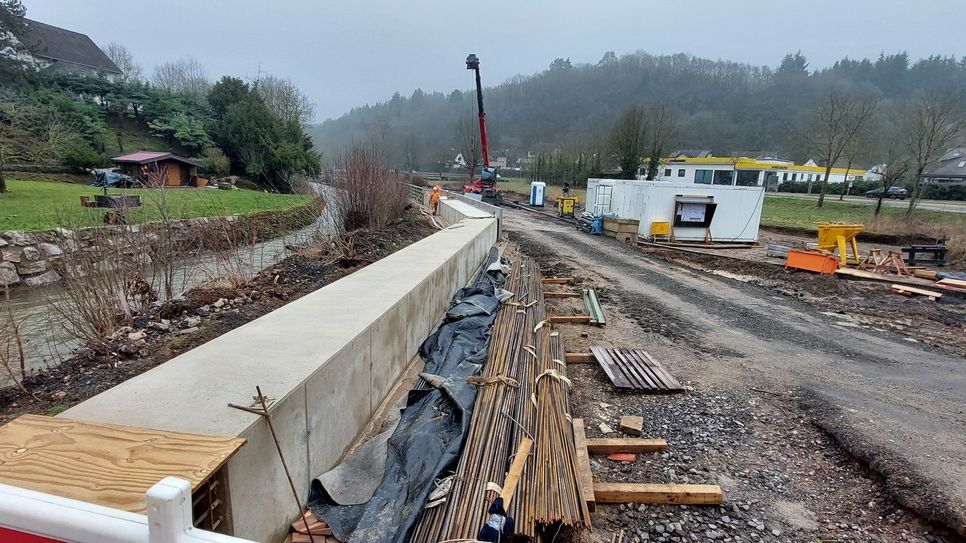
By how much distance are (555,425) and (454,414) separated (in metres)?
0.88

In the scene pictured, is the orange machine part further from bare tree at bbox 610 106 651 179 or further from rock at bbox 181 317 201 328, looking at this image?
bare tree at bbox 610 106 651 179

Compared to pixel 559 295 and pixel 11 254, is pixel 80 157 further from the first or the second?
pixel 559 295

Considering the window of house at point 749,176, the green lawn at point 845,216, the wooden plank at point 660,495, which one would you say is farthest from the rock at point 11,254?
the window of house at point 749,176

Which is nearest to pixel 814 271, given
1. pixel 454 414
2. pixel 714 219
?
pixel 714 219

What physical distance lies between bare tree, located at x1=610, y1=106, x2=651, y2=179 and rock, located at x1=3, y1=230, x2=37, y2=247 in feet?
139

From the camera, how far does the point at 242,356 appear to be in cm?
330

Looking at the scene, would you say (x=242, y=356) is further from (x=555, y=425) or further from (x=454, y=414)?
(x=555, y=425)

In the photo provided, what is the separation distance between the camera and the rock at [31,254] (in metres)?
12.5

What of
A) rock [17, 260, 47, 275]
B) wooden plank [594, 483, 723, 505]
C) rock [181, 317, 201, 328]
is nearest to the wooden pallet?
wooden plank [594, 483, 723, 505]

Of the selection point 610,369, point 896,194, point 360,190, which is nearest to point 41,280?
point 360,190

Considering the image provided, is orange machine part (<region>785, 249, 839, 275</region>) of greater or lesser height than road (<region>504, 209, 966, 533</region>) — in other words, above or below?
above

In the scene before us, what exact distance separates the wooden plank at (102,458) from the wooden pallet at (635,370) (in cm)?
458

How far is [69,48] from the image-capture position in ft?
171

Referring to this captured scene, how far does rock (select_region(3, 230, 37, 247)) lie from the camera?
1223 cm
